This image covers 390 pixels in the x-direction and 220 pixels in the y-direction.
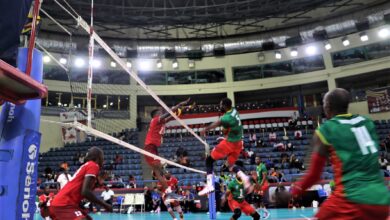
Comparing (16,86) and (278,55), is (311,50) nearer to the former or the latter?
(278,55)

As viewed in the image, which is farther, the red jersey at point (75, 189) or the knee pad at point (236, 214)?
the knee pad at point (236, 214)

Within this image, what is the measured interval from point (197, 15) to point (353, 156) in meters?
23.4

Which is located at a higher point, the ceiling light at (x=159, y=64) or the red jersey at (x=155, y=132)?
the ceiling light at (x=159, y=64)

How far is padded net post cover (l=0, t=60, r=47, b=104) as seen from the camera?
5.51 ft

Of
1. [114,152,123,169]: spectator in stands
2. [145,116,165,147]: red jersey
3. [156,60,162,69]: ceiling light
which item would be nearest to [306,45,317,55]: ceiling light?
[156,60,162,69]: ceiling light

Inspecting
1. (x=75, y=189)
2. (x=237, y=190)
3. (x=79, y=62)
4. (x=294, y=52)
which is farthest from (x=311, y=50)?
(x=75, y=189)

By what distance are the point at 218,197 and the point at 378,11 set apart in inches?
728

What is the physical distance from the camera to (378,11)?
24.1 meters

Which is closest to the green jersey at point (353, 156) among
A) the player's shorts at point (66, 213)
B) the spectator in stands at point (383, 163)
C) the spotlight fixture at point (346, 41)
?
the player's shorts at point (66, 213)

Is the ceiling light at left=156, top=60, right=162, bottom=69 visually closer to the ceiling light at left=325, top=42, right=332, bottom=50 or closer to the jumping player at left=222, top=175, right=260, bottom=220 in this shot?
the ceiling light at left=325, top=42, right=332, bottom=50

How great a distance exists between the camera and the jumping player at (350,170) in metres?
2.44

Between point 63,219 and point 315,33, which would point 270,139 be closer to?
point 315,33

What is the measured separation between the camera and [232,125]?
6.71m

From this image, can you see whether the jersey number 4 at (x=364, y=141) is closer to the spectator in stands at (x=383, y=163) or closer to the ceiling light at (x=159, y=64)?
the spectator in stands at (x=383, y=163)
